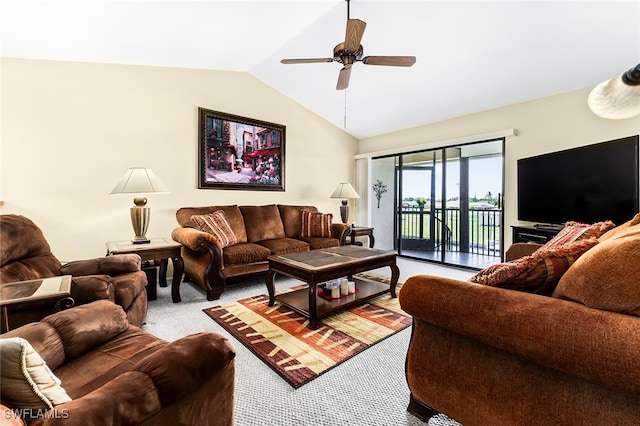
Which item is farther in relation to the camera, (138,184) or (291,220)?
(291,220)

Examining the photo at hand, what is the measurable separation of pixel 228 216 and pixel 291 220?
100 centimetres

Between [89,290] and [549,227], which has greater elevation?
[549,227]

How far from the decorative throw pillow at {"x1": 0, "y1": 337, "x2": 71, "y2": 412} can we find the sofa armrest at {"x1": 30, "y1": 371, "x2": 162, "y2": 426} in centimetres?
4

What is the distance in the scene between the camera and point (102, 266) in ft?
6.85

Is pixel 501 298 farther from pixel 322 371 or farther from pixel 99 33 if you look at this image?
pixel 99 33

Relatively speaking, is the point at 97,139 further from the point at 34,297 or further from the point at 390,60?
the point at 390,60

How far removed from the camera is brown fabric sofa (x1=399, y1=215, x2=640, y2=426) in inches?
31.8

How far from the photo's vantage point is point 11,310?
130cm

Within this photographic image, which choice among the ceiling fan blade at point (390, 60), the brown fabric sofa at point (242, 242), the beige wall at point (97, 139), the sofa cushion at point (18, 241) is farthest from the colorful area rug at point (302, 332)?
the ceiling fan blade at point (390, 60)

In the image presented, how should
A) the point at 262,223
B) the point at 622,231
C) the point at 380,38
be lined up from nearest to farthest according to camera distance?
the point at 622,231
the point at 380,38
the point at 262,223

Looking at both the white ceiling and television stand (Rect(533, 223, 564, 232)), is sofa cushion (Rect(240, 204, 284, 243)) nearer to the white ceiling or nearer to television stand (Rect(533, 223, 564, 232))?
the white ceiling

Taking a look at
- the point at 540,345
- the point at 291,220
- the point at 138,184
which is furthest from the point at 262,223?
the point at 540,345

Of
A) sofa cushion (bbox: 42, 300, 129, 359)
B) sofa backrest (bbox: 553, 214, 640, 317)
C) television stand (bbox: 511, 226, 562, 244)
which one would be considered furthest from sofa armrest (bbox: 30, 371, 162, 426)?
television stand (bbox: 511, 226, 562, 244)

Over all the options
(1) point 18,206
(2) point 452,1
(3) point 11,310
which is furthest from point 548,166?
(1) point 18,206
